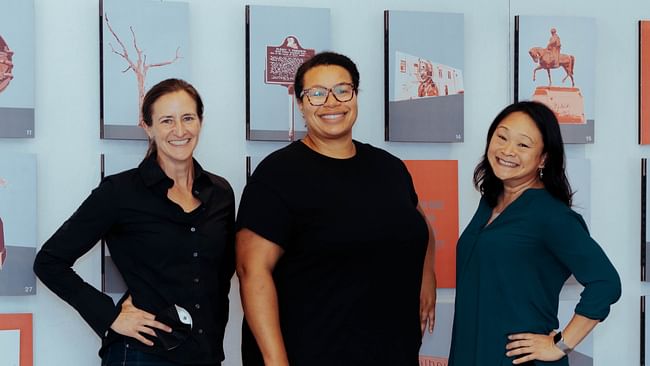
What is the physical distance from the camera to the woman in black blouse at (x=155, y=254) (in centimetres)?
188

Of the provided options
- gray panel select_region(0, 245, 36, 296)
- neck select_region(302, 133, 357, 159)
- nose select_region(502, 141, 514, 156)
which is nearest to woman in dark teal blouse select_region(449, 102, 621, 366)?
nose select_region(502, 141, 514, 156)

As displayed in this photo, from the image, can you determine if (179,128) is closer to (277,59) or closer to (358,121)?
(277,59)

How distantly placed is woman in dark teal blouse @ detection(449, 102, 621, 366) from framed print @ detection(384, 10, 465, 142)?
0.60 metres

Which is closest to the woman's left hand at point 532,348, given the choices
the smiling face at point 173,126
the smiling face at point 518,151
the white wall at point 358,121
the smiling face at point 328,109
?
the smiling face at point 518,151

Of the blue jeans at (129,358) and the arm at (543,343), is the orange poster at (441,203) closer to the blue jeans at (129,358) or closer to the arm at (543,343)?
the arm at (543,343)

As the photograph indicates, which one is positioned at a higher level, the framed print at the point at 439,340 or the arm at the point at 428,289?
the arm at the point at 428,289

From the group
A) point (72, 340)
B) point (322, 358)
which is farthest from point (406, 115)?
point (72, 340)

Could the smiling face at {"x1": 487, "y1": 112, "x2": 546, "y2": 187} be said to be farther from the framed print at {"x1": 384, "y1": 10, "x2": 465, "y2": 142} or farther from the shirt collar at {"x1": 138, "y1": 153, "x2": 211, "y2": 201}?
the shirt collar at {"x1": 138, "y1": 153, "x2": 211, "y2": 201}

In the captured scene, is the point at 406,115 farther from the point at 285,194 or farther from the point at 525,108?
the point at 285,194

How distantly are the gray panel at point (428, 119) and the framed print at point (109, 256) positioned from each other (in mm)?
850

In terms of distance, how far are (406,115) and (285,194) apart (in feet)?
2.73

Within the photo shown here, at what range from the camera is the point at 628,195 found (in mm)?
2752

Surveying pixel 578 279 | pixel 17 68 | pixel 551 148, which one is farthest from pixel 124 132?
pixel 578 279

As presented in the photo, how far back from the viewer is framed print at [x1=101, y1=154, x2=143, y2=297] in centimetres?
231
